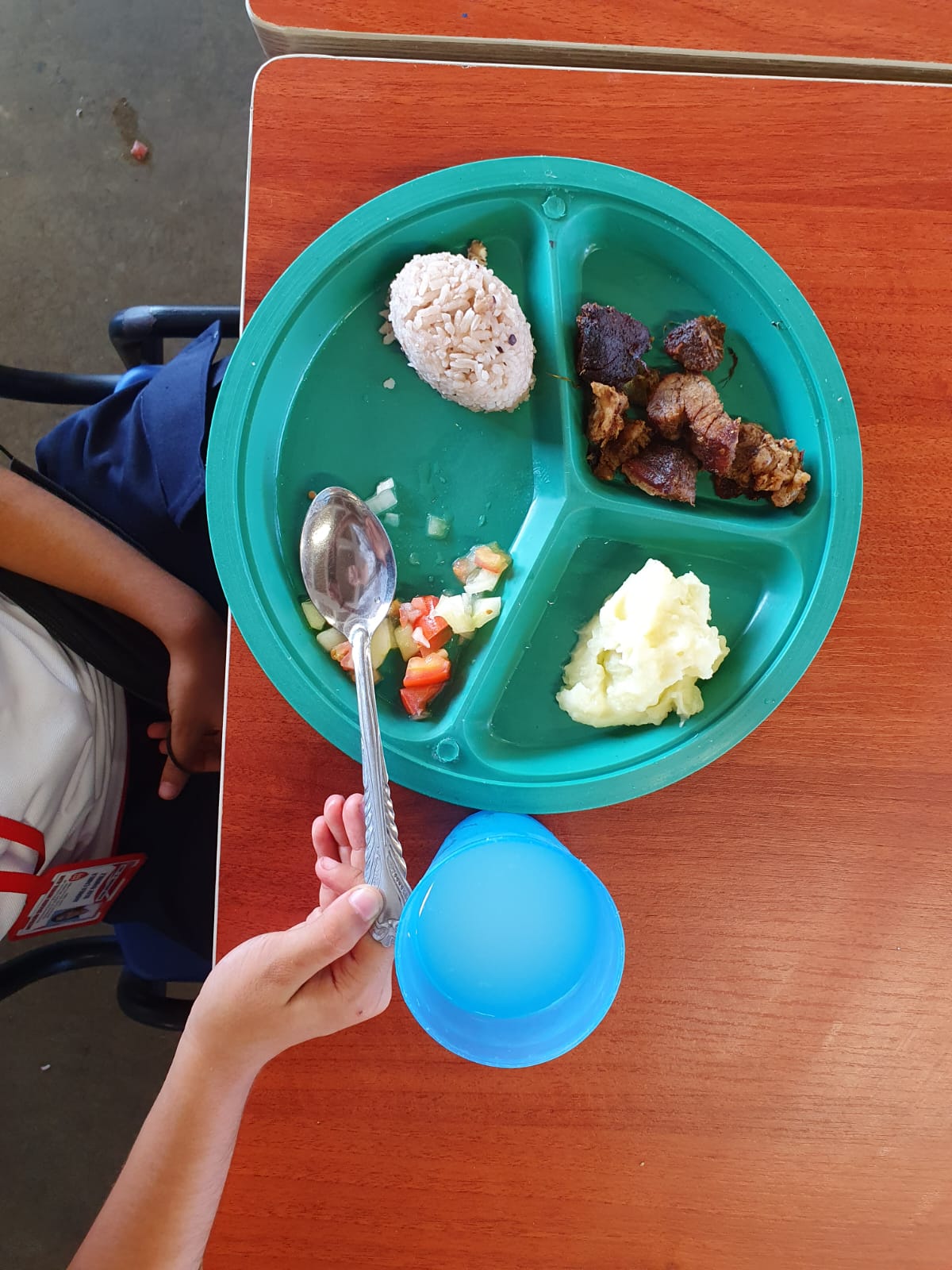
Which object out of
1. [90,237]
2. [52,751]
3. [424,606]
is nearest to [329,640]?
[424,606]

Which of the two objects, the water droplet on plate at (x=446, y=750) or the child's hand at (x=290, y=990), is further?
the water droplet on plate at (x=446, y=750)

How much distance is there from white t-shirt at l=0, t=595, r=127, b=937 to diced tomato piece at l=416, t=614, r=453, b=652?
609mm

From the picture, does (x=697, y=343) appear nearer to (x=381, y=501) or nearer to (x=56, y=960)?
(x=381, y=501)

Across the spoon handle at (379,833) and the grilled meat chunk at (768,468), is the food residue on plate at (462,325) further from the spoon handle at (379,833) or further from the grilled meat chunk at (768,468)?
the spoon handle at (379,833)

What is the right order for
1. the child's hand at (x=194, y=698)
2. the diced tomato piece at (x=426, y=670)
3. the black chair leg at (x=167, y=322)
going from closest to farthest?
the diced tomato piece at (x=426, y=670) < the child's hand at (x=194, y=698) < the black chair leg at (x=167, y=322)

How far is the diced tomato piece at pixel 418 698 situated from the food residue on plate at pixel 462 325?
44cm

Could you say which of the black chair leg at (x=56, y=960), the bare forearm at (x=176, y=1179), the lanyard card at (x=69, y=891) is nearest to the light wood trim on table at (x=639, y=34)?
the lanyard card at (x=69, y=891)

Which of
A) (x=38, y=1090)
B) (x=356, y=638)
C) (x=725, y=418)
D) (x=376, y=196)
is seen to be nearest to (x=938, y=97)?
(x=725, y=418)

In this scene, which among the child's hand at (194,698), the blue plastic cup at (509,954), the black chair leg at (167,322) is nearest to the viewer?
the blue plastic cup at (509,954)

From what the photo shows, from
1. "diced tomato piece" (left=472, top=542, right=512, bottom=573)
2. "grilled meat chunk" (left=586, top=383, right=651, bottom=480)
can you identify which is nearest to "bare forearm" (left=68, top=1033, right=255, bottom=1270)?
"diced tomato piece" (left=472, top=542, right=512, bottom=573)

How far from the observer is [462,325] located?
3.75 ft

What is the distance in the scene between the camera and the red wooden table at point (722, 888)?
1.21m

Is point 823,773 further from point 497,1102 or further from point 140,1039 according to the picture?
point 140,1039

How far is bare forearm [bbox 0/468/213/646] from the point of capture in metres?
1.27
